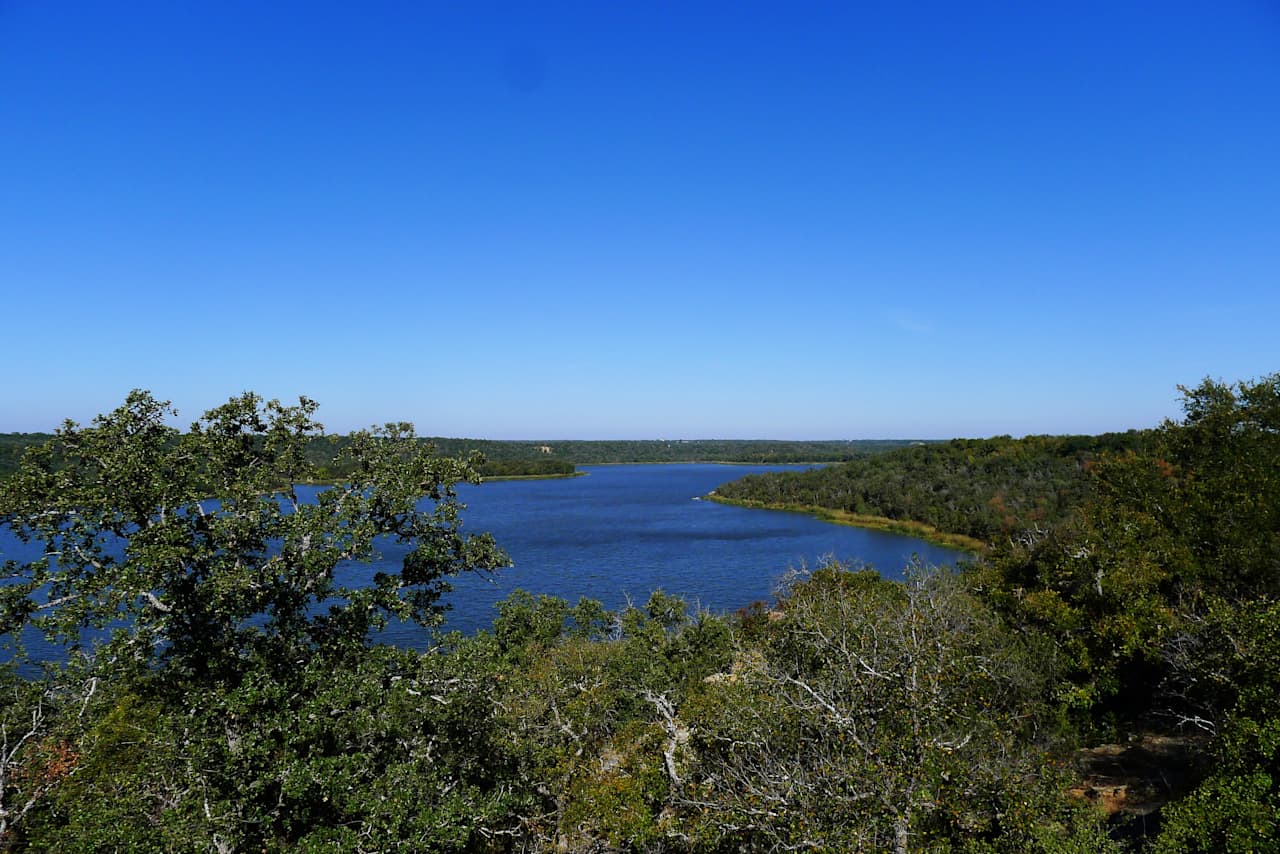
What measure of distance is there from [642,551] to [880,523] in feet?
124

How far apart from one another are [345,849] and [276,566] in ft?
12.3

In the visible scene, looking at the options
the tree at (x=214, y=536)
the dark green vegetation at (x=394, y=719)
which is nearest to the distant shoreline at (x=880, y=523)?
the dark green vegetation at (x=394, y=719)

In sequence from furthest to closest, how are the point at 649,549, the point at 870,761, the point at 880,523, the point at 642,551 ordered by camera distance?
1. the point at 880,523
2. the point at 649,549
3. the point at 642,551
4. the point at 870,761

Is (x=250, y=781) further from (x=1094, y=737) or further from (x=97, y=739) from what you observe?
(x=1094, y=737)

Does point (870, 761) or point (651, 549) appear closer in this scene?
point (870, 761)

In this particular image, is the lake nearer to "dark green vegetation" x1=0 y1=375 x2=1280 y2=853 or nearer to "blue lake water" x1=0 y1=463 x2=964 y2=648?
"blue lake water" x1=0 y1=463 x2=964 y2=648

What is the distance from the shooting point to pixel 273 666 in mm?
10000

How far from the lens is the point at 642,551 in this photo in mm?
64562

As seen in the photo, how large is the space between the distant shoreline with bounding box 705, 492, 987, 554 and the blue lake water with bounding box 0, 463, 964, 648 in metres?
1.91

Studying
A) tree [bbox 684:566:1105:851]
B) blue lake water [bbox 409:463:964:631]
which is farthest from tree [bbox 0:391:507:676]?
blue lake water [bbox 409:463:964:631]

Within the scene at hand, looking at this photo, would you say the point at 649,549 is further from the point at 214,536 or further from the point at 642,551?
the point at 214,536

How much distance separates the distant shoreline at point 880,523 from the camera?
7288 centimetres

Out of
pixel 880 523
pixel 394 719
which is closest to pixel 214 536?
pixel 394 719

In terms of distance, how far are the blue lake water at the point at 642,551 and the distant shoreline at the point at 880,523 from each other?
191cm
